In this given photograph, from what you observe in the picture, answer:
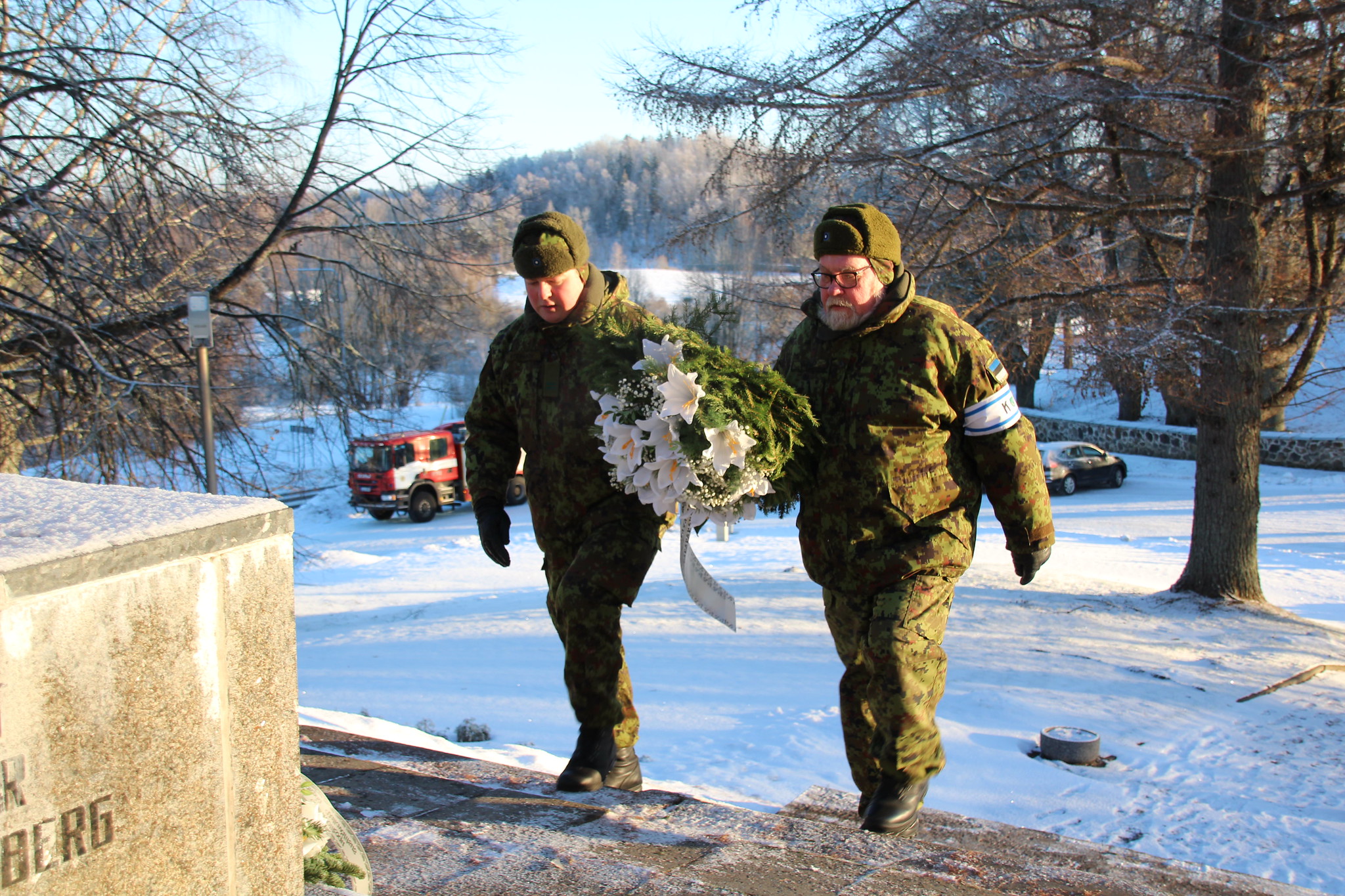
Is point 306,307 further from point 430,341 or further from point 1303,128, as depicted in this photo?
point 1303,128

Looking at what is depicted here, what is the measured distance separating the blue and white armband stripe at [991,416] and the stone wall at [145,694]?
6.47ft

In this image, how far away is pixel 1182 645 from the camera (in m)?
7.80

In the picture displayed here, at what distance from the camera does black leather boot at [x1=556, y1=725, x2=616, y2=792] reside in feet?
11.1

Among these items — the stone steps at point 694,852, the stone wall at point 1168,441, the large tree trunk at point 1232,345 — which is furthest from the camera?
the stone wall at point 1168,441

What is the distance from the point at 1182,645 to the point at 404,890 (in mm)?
6837

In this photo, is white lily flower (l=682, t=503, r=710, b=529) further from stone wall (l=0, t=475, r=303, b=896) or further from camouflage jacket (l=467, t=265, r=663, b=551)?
stone wall (l=0, t=475, r=303, b=896)

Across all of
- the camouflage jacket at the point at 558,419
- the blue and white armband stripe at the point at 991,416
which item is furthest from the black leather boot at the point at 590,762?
the blue and white armband stripe at the point at 991,416

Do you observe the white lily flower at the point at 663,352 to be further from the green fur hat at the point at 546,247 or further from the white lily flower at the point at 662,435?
the green fur hat at the point at 546,247

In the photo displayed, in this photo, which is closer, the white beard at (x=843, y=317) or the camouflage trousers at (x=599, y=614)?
the white beard at (x=843, y=317)

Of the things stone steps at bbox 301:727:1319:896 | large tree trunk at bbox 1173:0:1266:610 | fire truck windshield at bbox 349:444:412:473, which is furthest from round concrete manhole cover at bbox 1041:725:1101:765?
fire truck windshield at bbox 349:444:412:473

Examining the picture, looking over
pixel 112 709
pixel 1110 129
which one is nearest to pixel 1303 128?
pixel 1110 129

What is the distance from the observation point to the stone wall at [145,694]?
5.40ft

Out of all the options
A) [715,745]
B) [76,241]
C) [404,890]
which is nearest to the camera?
[404,890]

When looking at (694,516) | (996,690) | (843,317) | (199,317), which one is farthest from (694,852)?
(199,317)
